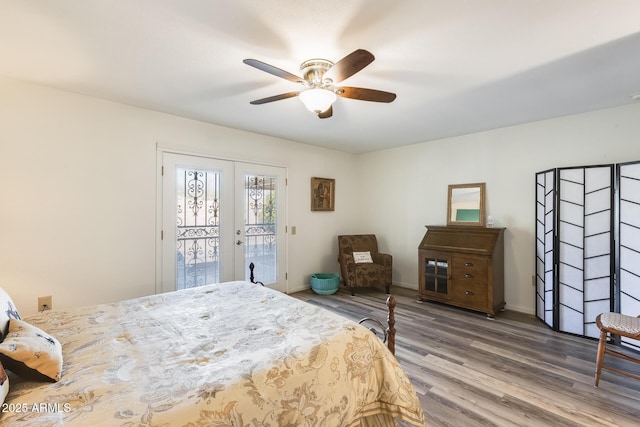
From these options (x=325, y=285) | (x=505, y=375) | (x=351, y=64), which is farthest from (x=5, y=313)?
(x=325, y=285)

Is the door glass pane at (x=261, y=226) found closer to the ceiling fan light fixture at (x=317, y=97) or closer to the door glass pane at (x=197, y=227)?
the door glass pane at (x=197, y=227)

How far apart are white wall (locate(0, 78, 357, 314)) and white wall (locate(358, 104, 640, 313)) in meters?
3.00

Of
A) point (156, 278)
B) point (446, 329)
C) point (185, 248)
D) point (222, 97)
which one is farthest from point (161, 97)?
point (446, 329)

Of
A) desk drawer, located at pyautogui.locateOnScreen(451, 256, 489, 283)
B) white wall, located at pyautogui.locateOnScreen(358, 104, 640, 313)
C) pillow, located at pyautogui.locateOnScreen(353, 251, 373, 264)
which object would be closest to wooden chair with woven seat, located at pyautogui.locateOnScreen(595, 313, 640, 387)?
desk drawer, located at pyautogui.locateOnScreen(451, 256, 489, 283)

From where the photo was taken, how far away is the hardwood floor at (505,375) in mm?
1791

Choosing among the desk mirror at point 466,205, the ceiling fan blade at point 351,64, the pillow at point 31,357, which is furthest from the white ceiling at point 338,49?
the pillow at point 31,357

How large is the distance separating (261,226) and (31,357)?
3.07 m

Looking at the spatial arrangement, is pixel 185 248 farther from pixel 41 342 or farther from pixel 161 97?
pixel 41 342

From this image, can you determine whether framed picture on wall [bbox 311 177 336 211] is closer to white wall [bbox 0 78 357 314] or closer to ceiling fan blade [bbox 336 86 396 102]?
white wall [bbox 0 78 357 314]

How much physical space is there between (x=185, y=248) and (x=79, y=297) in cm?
105

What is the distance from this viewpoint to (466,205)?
4.08m

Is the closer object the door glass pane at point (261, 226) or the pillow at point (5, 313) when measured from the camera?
the pillow at point (5, 313)

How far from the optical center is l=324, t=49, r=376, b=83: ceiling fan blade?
59.6 inches

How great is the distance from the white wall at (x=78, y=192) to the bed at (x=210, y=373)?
3.56 ft
